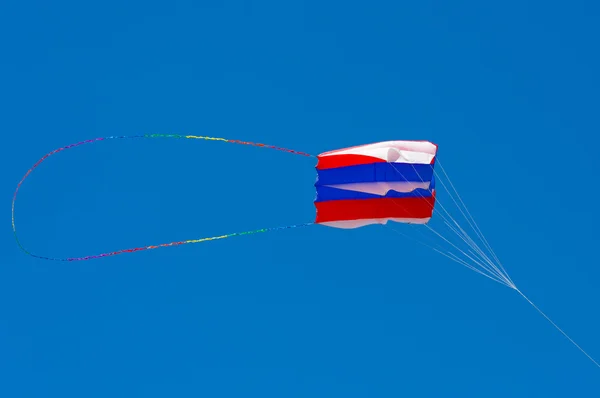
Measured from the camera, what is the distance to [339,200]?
95.4ft

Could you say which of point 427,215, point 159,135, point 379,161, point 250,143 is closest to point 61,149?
point 159,135

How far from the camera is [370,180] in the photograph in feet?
95.3

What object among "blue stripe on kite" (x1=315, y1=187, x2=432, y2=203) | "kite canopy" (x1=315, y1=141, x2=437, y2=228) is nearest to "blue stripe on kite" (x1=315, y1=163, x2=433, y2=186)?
"kite canopy" (x1=315, y1=141, x2=437, y2=228)

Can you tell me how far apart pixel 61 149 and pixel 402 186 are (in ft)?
34.7

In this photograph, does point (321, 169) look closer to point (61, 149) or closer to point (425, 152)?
point (425, 152)

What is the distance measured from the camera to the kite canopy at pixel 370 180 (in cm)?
2877

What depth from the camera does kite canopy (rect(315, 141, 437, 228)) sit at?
1133 inches

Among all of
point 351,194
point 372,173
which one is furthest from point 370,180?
point 351,194

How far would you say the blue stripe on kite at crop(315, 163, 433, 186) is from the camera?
28812 millimetres

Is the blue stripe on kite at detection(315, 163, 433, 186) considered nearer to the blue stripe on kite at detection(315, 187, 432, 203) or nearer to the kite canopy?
the kite canopy

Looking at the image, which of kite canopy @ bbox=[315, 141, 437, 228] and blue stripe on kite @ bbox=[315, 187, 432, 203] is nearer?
kite canopy @ bbox=[315, 141, 437, 228]

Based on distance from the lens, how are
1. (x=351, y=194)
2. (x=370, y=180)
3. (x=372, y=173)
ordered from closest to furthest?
(x=372, y=173) → (x=370, y=180) → (x=351, y=194)

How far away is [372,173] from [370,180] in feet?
0.82

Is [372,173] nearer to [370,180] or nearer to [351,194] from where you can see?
[370,180]
